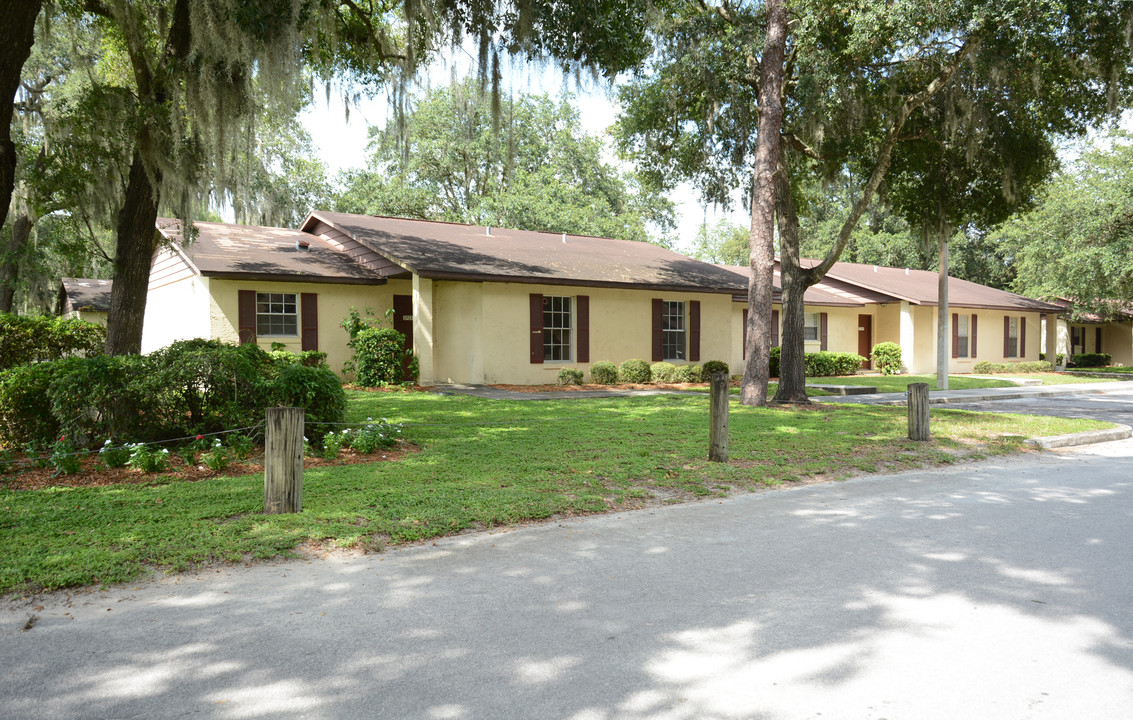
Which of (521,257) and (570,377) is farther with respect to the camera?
(521,257)

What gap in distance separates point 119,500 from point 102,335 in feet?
28.0

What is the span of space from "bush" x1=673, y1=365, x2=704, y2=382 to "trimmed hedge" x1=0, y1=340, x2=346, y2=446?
509 inches

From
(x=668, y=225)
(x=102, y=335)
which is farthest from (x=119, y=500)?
(x=668, y=225)

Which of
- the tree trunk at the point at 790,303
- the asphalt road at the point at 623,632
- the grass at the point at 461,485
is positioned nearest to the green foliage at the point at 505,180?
the tree trunk at the point at 790,303

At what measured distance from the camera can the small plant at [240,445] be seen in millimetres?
8086

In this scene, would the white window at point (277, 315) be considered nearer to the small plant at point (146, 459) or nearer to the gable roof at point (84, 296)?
the gable roof at point (84, 296)

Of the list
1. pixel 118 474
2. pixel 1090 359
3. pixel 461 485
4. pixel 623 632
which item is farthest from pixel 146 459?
pixel 1090 359

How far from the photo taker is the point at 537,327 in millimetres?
19047

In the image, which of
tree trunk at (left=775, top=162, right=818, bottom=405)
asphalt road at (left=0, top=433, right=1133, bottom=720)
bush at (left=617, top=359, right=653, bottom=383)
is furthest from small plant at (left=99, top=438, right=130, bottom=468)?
bush at (left=617, top=359, right=653, bottom=383)

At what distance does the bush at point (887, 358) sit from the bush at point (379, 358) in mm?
18206

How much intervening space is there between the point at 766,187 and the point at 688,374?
766 centimetres

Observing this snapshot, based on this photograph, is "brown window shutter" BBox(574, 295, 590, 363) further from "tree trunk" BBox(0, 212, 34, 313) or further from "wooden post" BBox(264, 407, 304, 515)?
"tree trunk" BBox(0, 212, 34, 313)

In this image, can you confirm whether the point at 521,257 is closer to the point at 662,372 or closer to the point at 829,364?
the point at 662,372

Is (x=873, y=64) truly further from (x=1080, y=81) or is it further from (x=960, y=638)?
(x=960, y=638)
